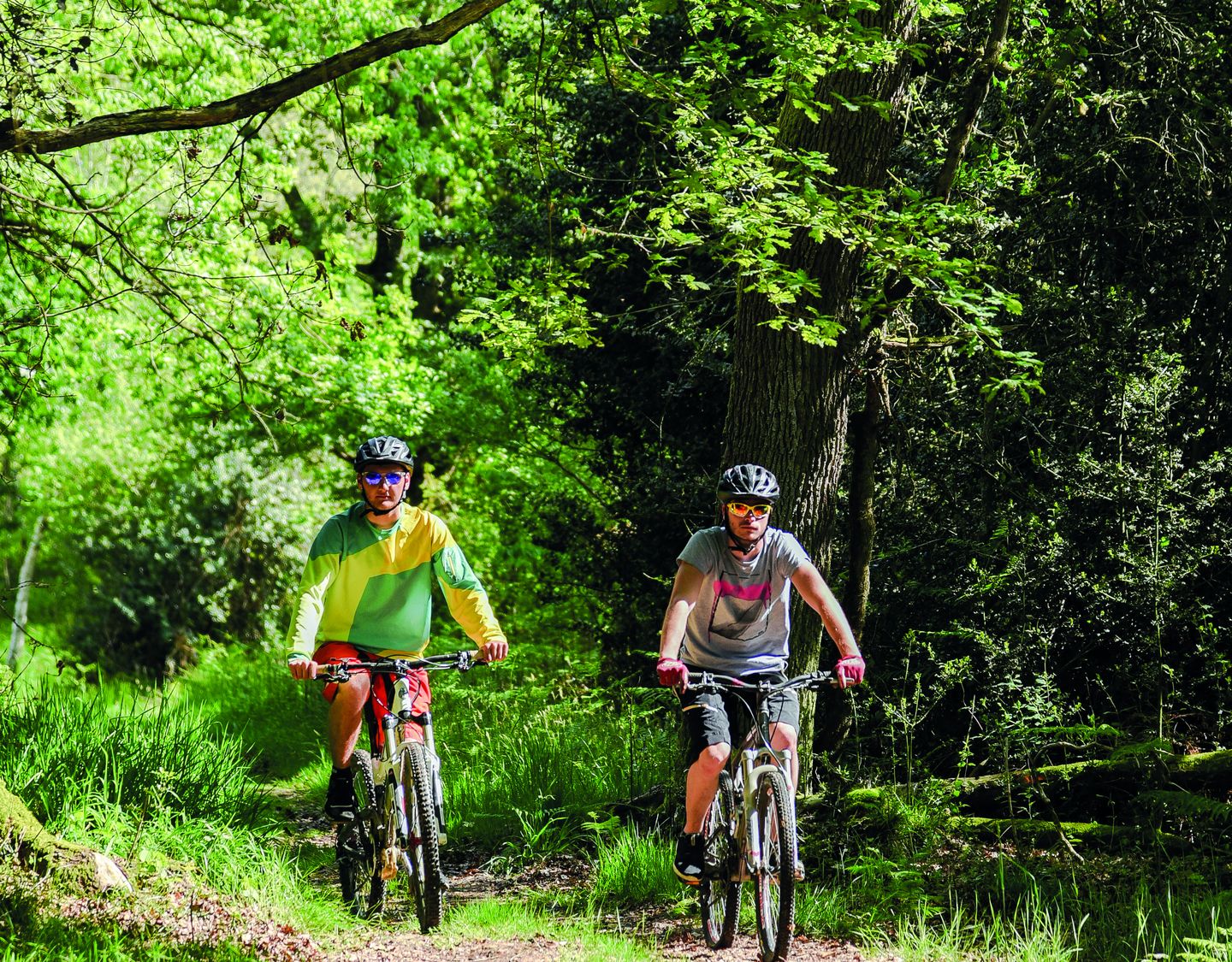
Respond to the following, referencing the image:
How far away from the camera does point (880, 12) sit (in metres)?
6.66

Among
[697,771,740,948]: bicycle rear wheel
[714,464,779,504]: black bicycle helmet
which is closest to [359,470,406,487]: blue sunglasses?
[714,464,779,504]: black bicycle helmet

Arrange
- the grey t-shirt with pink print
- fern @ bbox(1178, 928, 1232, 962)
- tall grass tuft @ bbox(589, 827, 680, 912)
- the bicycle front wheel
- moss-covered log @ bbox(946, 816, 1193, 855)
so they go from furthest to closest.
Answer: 1. moss-covered log @ bbox(946, 816, 1193, 855)
2. tall grass tuft @ bbox(589, 827, 680, 912)
3. the grey t-shirt with pink print
4. the bicycle front wheel
5. fern @ bbox(1178, 928, 1232, 962)

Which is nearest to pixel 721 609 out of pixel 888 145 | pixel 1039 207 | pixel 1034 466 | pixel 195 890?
pixel 195 890

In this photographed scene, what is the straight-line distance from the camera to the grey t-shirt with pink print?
527cm

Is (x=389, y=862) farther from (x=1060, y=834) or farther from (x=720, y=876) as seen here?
(x=1060, y=834)

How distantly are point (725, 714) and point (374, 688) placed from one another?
1.64m

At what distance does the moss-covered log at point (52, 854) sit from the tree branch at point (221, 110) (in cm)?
277

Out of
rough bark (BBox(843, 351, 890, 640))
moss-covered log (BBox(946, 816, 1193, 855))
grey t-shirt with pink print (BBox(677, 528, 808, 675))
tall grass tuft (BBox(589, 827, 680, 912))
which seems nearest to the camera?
grey t-shirt with pink print (BBox(677, 528, 808, 675))

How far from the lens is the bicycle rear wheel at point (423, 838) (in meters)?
5.12

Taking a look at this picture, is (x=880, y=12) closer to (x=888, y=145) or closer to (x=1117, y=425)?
(x=888, y=145)

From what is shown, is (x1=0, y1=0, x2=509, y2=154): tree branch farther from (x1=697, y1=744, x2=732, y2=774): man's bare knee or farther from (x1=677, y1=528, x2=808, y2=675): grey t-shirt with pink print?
(x1=697, y1=744, x2=732, y2=774): man's bare knee

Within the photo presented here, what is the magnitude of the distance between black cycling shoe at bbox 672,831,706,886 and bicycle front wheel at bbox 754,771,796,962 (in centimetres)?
34

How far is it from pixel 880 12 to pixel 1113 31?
209 centimetres

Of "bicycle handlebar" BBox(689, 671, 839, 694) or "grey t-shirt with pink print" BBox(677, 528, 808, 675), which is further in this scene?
"grey t-shirt with pink print" BBox(677, 528, 808, 675)
